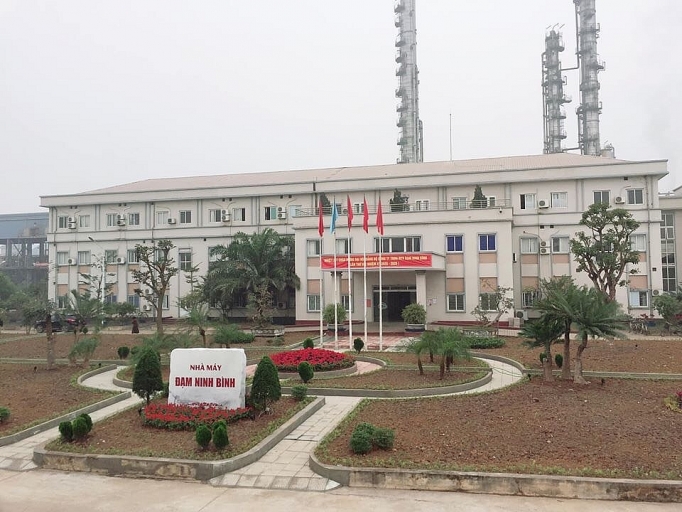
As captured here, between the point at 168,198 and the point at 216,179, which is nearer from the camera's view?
the point at 168,198

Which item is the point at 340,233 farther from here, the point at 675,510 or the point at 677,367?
the point at 675,510

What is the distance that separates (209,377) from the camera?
10281 mm

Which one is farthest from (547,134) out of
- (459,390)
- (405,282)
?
(459,390)

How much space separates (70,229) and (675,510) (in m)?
42.3

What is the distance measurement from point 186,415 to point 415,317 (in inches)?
681

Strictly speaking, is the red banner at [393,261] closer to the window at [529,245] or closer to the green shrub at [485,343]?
the green shrub at [485,343]

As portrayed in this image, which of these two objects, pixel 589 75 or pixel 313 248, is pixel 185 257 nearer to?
pixel 313 248

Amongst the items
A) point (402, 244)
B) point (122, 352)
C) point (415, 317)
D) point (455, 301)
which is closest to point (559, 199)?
point (455, 301)

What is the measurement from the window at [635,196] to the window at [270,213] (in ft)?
73.9

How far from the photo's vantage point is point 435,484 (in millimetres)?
6871

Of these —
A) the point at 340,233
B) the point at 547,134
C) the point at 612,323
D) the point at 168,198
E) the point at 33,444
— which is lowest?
the point at 33,444

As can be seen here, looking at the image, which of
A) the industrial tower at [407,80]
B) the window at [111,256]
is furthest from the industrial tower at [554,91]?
the window at [111,256]

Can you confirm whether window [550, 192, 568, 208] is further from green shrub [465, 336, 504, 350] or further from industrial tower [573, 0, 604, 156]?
industrial tower [573, 0, 604, 156]

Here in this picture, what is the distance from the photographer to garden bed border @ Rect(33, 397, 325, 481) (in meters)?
7.54
